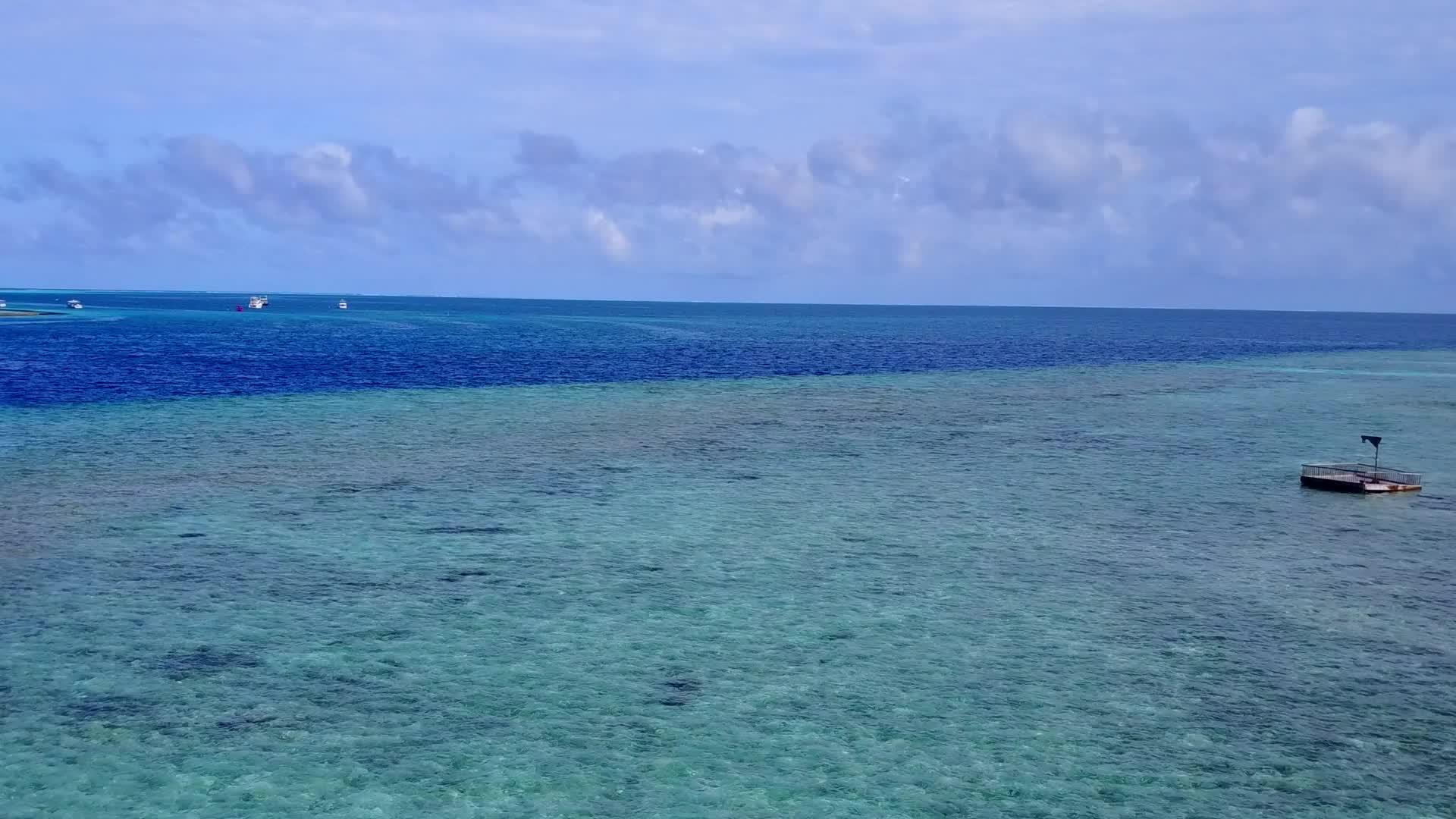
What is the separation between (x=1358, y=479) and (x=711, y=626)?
1554 inches

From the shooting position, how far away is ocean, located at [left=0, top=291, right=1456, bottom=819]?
926 inches

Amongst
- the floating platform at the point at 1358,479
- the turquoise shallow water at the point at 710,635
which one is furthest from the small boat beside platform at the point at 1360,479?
the turquoise shallow water at the point at 710,635

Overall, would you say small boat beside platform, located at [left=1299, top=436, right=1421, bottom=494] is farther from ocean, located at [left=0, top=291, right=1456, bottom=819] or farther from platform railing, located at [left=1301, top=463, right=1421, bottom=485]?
ocean, located at [left=0, top=291, right=1456, bottom=819]

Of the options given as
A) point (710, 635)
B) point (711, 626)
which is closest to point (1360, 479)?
point (711, 626)

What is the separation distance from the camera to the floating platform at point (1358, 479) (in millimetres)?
56344

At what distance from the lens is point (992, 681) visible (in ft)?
96.4

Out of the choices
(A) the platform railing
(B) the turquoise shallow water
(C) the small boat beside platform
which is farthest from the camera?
(A) the platform railing

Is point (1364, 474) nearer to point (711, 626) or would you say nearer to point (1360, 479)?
point (1360, 479)

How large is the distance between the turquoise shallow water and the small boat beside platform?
1039 mm

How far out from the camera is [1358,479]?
5694cm

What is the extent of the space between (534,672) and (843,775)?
9.33m

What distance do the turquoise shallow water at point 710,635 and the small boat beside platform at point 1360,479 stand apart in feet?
3.41

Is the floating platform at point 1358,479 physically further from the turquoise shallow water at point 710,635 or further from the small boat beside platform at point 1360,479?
the turquoise shallow water at point 710,635

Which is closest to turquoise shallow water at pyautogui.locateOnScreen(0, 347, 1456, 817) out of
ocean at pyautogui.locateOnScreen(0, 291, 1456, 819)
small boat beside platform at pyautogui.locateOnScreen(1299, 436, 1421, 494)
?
ocean at pyautogui.locateOnScreen(0, 291, 1456, 819)
